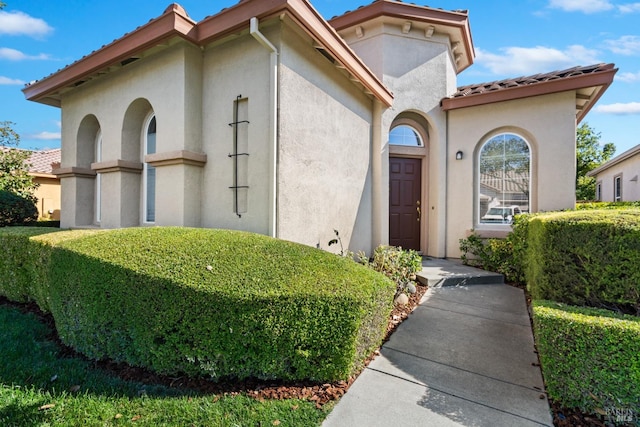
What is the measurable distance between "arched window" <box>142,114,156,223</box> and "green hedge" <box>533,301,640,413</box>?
6858 mm

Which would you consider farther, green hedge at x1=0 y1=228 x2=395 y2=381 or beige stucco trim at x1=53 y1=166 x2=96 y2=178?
beige stucco trim at x1=53 y1=166 x2=96 y2=178

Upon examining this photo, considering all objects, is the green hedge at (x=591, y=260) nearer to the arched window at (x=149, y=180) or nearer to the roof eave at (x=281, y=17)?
the roof eave at (x=281, y=17)

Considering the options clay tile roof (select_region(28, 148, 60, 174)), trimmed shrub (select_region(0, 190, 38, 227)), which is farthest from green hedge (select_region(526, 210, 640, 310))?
clay tile roof (select_region(28, 148, 60, 174))

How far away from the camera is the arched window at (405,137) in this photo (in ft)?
27.6

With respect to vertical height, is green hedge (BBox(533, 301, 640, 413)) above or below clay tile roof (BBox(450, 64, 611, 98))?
below

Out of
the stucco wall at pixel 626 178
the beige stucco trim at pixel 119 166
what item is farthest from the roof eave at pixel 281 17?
the stucco wall at pixel 626 178

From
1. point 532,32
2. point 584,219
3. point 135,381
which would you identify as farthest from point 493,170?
point 135,381

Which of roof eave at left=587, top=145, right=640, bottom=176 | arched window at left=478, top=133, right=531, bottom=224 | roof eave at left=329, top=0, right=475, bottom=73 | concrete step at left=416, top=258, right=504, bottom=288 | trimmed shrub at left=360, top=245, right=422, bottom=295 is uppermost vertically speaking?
roof eave at left=329, top=0, right=475, bottom=73

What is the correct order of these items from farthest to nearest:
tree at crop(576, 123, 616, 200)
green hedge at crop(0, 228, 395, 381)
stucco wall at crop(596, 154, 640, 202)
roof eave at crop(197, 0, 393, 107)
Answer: tree at crop(576, 123, 616, 200) → stucco wall at crop(596, 154, 640, 202) → roof eave at crop(197, 0, 393, 107) → green hedge at crop(0, 228, 395, 381)

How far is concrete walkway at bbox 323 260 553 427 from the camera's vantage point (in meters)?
2.61

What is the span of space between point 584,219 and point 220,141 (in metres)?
5.26

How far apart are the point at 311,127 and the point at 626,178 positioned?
59.5 ft

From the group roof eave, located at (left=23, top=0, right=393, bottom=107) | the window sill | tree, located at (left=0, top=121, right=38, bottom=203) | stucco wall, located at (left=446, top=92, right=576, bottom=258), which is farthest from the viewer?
tree, located at (left=0, top=121, right=38, bottom=203)

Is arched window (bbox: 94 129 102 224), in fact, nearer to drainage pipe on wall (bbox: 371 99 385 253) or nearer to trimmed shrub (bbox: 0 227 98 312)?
trimmed shrub (bbox: 0 227 98 312)
